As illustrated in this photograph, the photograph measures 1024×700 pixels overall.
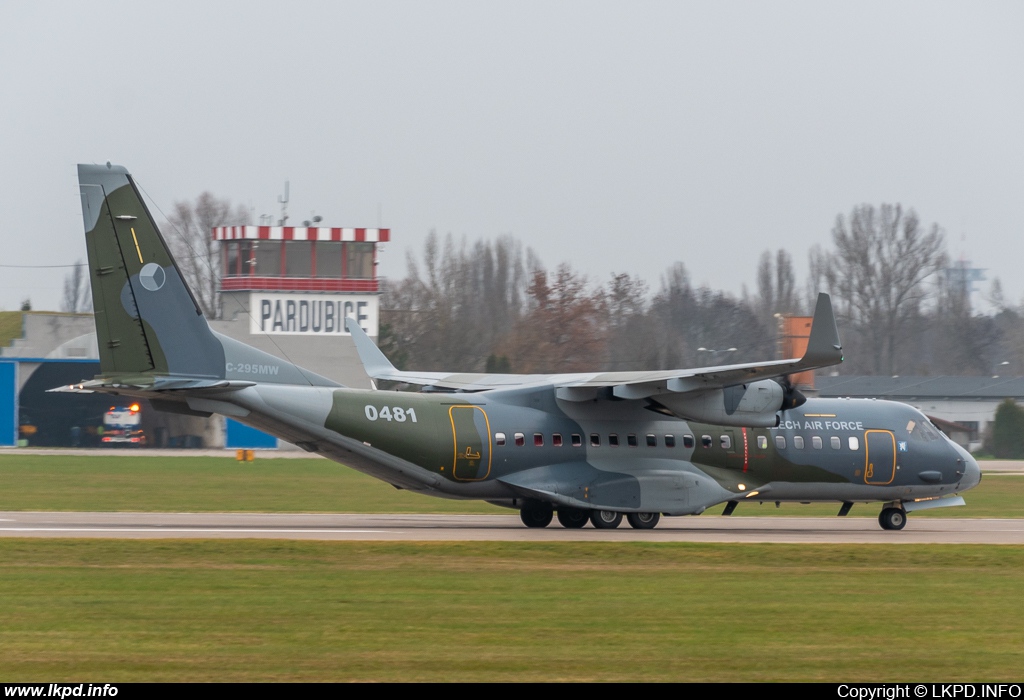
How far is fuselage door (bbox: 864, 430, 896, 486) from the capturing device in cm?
2683

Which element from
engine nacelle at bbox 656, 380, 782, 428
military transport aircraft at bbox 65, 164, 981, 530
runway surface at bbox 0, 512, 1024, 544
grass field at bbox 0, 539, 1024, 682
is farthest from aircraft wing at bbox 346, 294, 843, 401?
grass field at bbox 0, 539, 1024, 682

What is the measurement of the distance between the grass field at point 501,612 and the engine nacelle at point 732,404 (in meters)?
3.70

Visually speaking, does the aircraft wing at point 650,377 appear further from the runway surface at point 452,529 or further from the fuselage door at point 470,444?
the runway surface at point 452,529

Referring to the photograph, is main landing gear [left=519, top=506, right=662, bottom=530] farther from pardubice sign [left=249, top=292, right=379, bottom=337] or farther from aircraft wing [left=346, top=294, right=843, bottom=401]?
pardubice sign [left=249, top=292, right=379, bottom=337]

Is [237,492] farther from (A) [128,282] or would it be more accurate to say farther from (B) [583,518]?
(A) [128,282]

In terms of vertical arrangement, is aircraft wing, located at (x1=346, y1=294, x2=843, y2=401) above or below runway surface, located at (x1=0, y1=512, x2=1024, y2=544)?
above

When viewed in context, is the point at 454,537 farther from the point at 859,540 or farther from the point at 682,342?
the point at 682,342

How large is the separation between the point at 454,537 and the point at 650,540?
3.73m

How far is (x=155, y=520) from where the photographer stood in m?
25.8

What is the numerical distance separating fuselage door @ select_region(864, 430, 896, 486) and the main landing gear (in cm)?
519

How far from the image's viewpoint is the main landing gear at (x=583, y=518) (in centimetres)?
2498

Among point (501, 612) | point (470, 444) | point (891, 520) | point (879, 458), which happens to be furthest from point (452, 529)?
point (501, 612)

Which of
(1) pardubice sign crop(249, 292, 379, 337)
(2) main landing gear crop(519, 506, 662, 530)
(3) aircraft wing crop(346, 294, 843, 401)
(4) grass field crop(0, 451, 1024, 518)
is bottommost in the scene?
(4) grass field crop(0, 451, 1024, 518)

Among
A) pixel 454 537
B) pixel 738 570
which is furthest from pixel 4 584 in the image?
pixel 738 570
